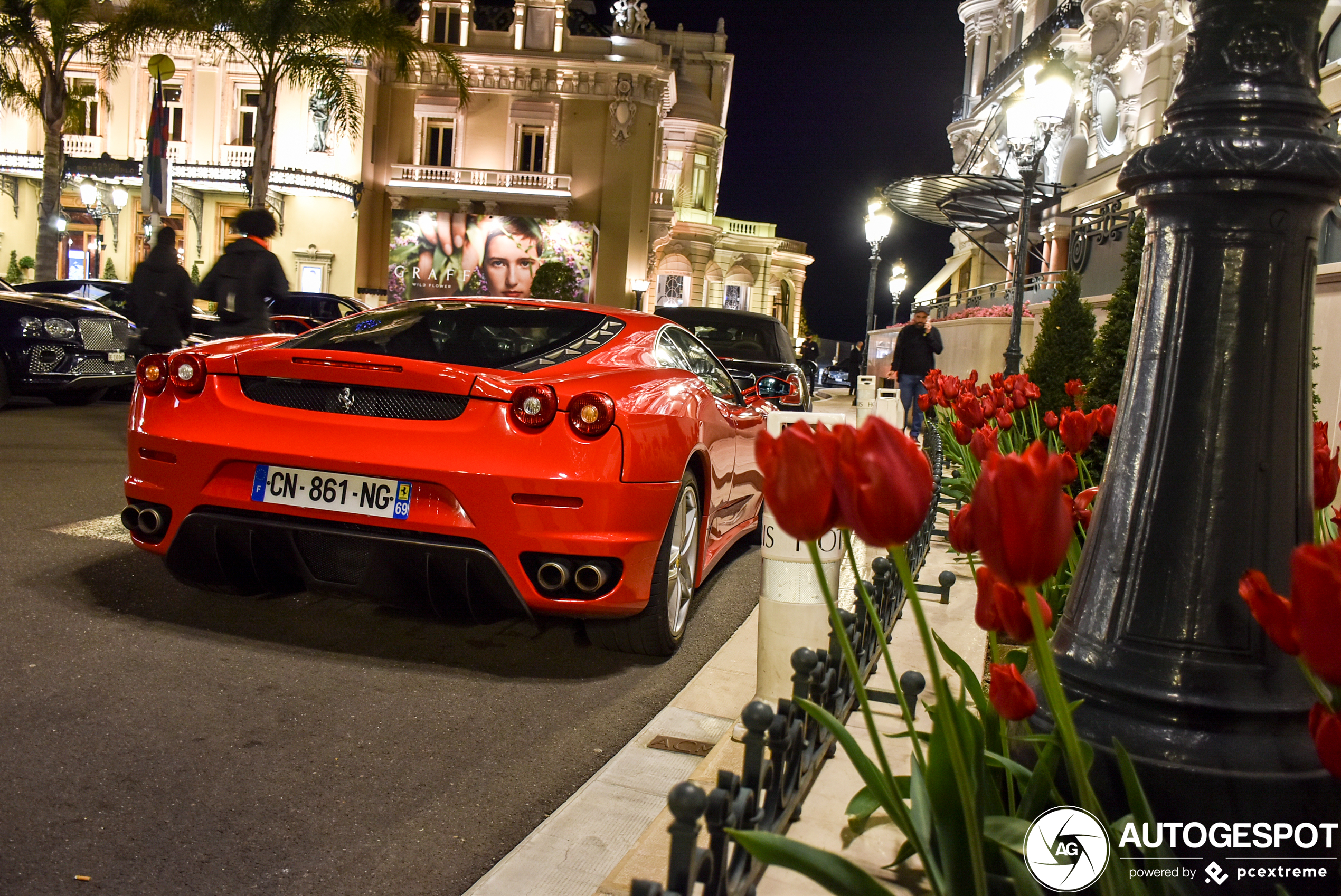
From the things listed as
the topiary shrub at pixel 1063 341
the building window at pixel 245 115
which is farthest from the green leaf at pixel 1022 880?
the building window at pixel 245 115

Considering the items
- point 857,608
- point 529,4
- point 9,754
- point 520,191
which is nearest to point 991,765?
point 857,608

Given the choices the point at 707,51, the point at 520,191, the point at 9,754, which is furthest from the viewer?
the point at 707,51

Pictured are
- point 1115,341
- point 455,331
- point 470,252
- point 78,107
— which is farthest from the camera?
point 470,252

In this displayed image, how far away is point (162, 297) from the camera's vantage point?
8.96 meters

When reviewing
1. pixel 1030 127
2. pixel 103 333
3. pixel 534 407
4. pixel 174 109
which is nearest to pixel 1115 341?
pixel 534 407

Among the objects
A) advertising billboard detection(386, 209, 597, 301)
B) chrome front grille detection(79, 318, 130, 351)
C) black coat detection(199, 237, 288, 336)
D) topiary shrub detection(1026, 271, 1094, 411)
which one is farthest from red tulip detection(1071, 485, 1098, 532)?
advertising billboard detection(386, 209, 597, 301)

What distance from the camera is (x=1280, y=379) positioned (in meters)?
2.05

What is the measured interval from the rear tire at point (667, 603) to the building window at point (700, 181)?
51307 millimetres

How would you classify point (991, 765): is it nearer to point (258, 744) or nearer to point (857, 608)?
point (857, 608)

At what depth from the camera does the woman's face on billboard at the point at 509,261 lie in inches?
1551

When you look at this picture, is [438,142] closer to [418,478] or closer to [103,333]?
[103,333]

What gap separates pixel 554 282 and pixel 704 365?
31056mm

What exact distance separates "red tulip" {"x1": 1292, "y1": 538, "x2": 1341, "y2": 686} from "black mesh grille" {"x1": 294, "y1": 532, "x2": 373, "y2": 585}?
3123 mm

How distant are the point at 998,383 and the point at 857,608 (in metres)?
3.46
